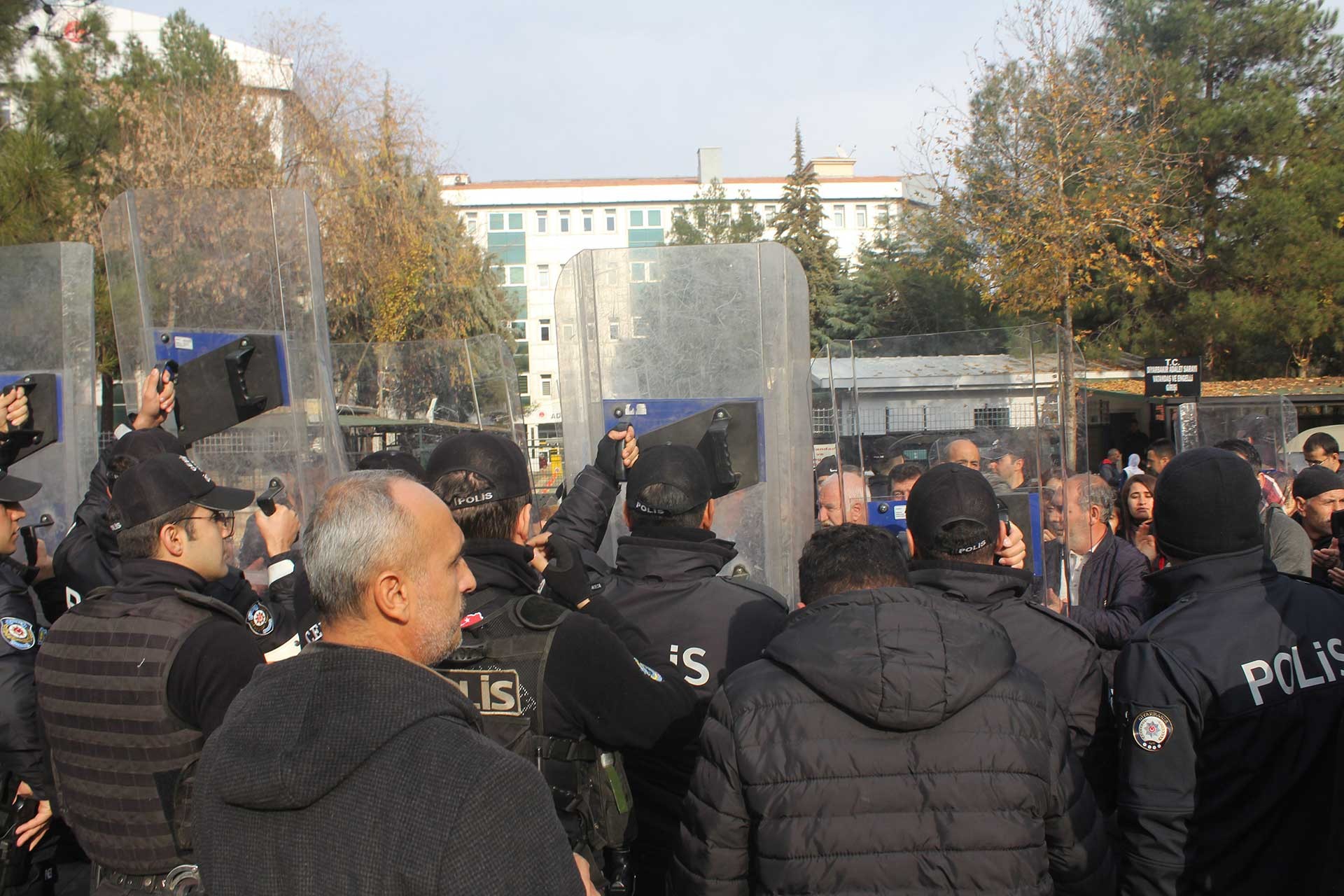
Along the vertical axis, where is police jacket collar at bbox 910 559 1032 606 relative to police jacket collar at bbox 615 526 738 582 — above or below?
below

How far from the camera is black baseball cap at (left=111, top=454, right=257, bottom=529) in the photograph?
2.82 metres

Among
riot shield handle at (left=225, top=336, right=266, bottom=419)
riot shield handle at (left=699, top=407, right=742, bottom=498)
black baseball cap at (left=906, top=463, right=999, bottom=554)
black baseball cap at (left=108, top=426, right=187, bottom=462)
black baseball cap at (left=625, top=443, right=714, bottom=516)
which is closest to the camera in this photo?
black baseball cap at (left=906, top=463, right=999, bottom=554)

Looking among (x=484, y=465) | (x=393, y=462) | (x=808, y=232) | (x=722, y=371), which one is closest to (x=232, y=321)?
(x=393, y=462)

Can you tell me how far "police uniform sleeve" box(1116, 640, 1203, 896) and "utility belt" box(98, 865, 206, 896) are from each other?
2163 millimetres

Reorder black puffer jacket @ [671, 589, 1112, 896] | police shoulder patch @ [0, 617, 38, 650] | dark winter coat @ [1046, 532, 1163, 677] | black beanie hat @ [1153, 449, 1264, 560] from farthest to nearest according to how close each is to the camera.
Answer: dark winter coat @ [1046, 532, 1163, 677] → police shoulder patch @ [0, 617, 38, 650] → black beanie hat @ [1153, 449, 1264, 560] → black puffer jacket @ [671, 589, 1112, 896]

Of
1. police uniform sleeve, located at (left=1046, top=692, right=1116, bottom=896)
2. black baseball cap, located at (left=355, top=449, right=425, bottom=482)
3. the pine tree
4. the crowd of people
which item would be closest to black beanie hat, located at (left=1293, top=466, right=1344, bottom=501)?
the crowd of people

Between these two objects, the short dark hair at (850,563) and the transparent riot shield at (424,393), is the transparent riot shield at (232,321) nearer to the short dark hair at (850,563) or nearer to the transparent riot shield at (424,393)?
the transparent riot shield at (424,393)

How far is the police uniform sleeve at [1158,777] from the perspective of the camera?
2287 millimetres

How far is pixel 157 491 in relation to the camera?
285 centimetres

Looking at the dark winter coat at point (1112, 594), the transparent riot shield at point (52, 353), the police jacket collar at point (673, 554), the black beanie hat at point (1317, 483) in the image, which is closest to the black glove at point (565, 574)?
the police jacket collar at point (673, 554)

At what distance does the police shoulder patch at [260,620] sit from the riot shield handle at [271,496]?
486 mm

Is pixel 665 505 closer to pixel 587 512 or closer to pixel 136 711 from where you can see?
pixel 587 512

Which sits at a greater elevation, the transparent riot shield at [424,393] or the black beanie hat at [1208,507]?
the transparent riot shield at [424,393]

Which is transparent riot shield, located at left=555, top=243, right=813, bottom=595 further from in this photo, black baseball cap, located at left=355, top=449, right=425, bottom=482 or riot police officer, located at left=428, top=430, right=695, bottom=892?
riot police officer, located at left=428, top=430, right=695, bottom=892
